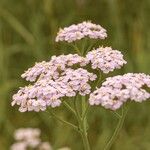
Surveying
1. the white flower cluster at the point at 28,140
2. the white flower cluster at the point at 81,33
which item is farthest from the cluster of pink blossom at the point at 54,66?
the white flower cluster at the point at 28,140

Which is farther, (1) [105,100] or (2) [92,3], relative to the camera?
(2) [92,3]

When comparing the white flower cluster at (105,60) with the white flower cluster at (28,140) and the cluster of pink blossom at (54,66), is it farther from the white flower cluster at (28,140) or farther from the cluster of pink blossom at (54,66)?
the white flower cluster at (28,140)

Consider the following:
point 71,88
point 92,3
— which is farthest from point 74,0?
point 71,88

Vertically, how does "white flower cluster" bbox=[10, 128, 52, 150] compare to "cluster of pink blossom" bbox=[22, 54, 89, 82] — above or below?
above

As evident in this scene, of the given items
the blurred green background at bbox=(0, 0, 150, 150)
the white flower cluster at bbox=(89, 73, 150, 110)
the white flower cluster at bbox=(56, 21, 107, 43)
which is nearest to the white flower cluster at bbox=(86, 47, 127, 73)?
the white flower cluster at bbox=(89, 73, 150, 110)

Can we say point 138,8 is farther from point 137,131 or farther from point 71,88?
point 71,88

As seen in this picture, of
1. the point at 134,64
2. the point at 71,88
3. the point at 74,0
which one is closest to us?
the point at 71,88

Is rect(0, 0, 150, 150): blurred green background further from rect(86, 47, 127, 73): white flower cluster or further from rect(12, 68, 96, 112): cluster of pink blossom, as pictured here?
rect(12, 68, 96, 112): cluster of pink blossom

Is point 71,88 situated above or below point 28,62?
below
